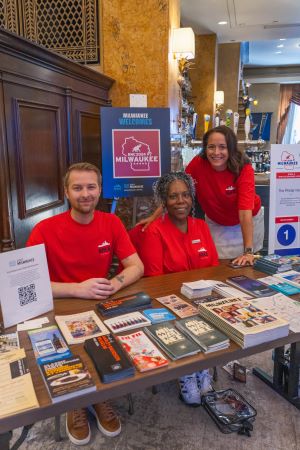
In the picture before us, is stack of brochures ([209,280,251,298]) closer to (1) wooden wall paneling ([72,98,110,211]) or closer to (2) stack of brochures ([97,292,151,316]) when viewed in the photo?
(2) stack of brochures ([97,292,151,316])

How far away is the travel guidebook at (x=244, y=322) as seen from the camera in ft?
3.96

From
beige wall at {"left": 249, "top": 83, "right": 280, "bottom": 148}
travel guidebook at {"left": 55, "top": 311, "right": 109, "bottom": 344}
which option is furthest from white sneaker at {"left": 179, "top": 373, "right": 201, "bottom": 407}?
beige wall at {"left": 249, "top": 83, "right": 280, "bottom": 148}

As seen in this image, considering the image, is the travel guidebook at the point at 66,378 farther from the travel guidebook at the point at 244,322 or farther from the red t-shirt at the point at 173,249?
the red t-shirt at the point at 173,249

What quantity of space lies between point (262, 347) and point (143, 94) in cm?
251

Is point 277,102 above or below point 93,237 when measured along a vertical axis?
above

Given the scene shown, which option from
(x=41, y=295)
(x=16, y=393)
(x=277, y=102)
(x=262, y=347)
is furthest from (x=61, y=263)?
(x=277, y=102)

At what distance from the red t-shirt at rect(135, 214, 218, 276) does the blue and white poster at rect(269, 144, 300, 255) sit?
0.60 meters

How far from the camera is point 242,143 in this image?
4.38m

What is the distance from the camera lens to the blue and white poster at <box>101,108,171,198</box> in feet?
8.80

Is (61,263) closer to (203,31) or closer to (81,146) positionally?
(81,146)

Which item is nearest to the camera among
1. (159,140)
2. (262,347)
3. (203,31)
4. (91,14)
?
(262,347)

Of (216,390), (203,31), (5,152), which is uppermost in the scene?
(203,31)

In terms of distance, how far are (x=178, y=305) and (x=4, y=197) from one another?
1086 millimetres

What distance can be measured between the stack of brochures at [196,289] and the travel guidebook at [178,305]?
5 centimetres
